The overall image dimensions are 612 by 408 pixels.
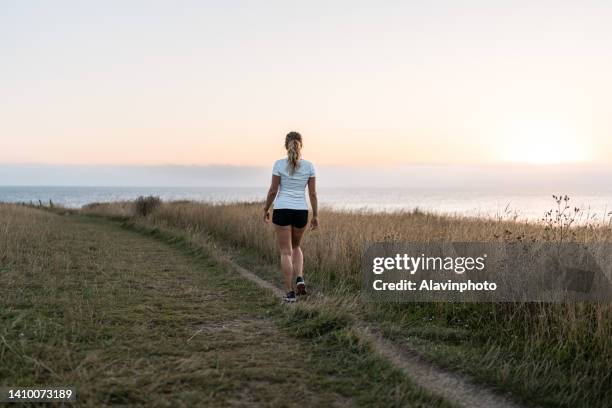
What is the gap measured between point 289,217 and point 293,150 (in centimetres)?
96

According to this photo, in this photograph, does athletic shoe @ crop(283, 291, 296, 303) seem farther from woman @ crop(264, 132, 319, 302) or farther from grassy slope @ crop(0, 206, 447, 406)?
grassy slope @ crop(0, 206, 447, 406)

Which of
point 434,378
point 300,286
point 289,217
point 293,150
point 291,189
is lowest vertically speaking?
point 434,378

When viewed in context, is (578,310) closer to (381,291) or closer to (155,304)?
(381,291)

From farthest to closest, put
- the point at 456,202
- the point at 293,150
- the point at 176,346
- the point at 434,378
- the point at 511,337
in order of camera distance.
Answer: the point at 456,202
the point at 293,150
the point at 511,337
the point at 176,346
the point at 434,378

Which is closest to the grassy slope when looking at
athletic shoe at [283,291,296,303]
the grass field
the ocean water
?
athletic shoe at [283,291,296,303]

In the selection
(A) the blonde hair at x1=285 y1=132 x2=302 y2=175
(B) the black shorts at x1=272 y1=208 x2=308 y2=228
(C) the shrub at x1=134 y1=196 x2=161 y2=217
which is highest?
(A) the blonde hair at x1=285 y1=132 x2=302 y2=175

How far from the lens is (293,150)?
6641 mm

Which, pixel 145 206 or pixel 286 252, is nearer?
pixel 286 252

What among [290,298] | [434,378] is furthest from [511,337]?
[290,298]

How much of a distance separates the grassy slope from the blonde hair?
201 centimetres

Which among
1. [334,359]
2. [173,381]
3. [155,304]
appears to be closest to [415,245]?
[334,359]

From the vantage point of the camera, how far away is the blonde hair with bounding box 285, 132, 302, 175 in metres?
6.65

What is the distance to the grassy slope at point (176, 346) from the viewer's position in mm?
3832

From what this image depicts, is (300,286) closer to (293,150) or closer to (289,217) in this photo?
(289,217)
